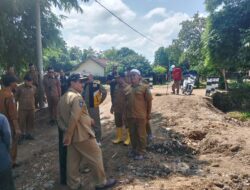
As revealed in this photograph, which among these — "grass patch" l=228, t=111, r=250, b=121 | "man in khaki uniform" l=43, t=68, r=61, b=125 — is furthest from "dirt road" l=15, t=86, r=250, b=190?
"grass patch" l=228, t=111, r=250, b=121

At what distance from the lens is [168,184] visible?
6.25 meters

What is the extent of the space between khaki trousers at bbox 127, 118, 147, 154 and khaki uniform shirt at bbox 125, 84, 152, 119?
0.11 meters

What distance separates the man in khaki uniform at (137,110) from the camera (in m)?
7.36

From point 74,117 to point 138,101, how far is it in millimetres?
2048

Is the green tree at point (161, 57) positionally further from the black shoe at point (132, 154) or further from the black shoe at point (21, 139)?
the black shoe at point (132, 154)

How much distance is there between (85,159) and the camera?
593 cm

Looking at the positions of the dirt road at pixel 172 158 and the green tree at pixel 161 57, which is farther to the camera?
the green tree at pixel 161 57

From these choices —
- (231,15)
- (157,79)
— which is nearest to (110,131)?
(231,15)

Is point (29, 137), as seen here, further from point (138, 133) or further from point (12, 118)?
point (138, 133)

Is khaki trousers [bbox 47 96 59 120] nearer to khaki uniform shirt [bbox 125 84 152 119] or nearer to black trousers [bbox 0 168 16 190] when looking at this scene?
khaki uniform shirt [bbox 125 84 152 119]

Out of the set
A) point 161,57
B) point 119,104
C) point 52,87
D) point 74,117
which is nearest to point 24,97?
point 52,87

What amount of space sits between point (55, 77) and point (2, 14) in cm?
302

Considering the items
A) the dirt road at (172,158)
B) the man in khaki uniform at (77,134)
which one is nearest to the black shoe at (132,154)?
the dirt road at (172,158)

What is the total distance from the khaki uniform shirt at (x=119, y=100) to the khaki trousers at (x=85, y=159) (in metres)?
2.69
